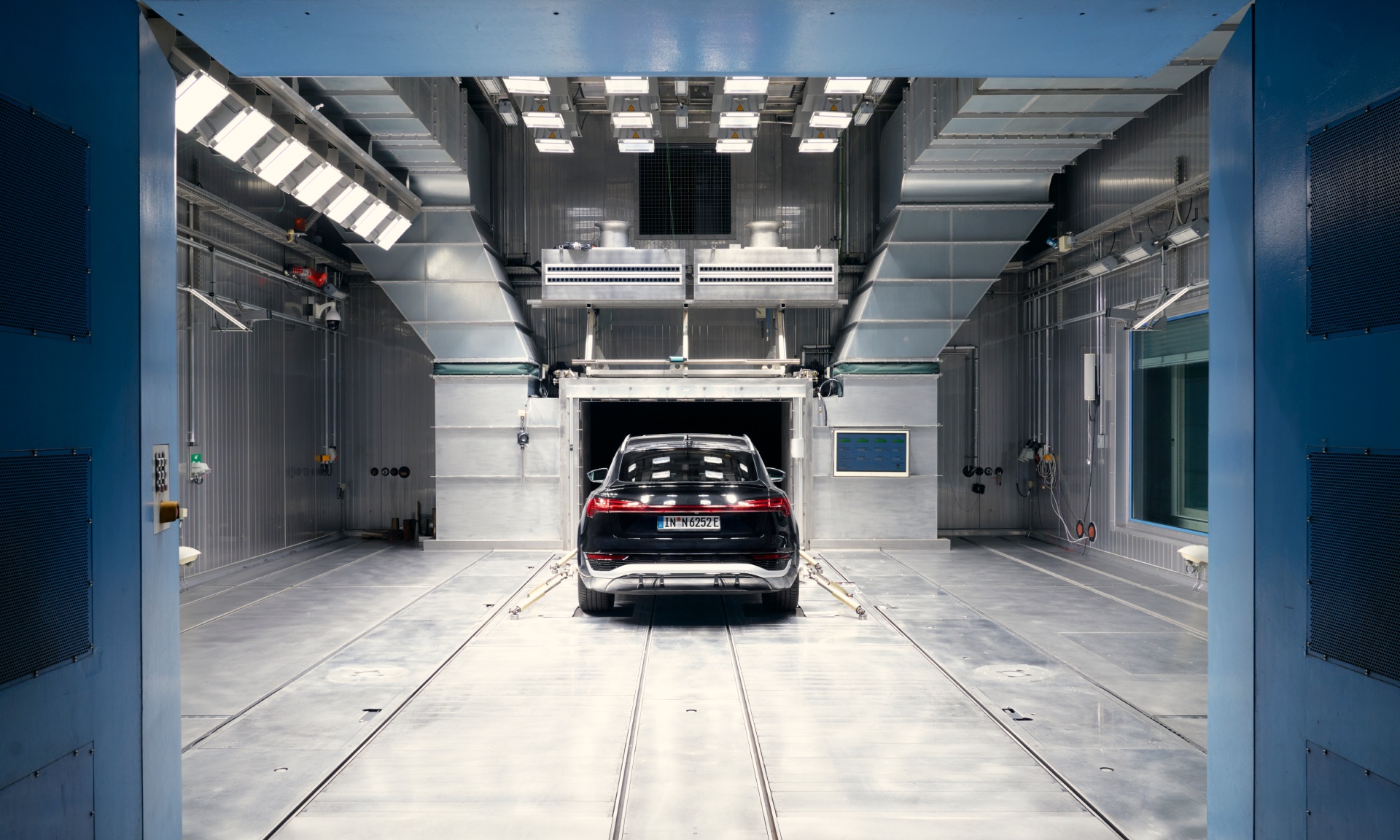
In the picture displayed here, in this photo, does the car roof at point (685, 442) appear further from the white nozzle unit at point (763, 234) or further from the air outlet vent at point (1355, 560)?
the white nozzle unit at point (763, 234)

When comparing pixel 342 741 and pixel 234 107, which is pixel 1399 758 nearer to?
pixel 342 741

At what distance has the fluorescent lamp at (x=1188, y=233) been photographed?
813cm

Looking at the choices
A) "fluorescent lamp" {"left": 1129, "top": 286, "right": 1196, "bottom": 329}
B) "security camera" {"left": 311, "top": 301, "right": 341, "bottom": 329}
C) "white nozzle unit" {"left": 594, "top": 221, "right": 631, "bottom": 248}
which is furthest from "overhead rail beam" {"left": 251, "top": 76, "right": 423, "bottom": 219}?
"fluorescent lamp" {"left": 1129, "top": 286, "right": 1196, "bottom": 329}

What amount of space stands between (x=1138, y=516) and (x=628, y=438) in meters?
6.52

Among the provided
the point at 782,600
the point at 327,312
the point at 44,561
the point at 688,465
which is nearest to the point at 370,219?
the point at 327,312

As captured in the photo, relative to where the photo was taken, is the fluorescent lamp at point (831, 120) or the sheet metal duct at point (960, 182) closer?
the sheet metal duct at point (960, 182)

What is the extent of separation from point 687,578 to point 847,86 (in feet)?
16.4

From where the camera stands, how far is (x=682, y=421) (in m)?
14.2

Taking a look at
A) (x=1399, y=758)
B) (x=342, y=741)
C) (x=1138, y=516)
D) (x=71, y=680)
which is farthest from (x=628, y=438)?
(x=1138, y=516)

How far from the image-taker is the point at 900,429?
11297 millimetres

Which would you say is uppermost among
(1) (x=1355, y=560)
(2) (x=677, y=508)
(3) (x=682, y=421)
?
(3) (x=682, y=421)

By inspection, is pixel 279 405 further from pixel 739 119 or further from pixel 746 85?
pixel 746 85

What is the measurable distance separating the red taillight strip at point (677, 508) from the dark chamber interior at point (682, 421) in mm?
7869

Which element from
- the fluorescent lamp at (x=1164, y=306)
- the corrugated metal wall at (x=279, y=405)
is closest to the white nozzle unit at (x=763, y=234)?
the fluorescent lamp at (x=1164, y=306)
